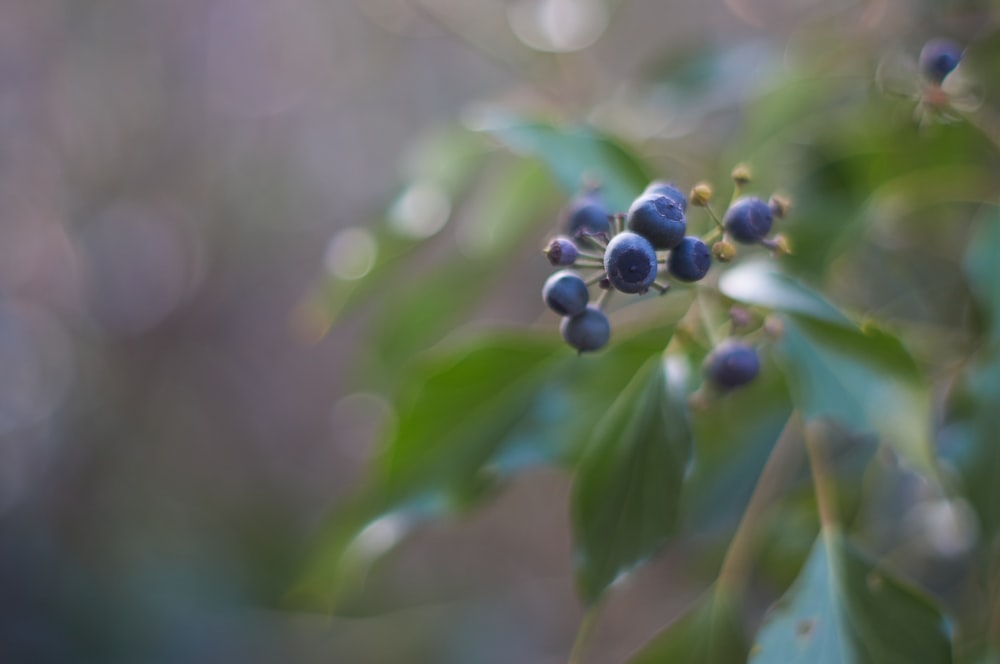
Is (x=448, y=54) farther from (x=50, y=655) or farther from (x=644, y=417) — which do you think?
(x=644, y=417)

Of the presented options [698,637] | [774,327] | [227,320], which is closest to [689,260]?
[774,327]

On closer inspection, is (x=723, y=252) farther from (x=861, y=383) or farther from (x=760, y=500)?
(x=760, y=500)

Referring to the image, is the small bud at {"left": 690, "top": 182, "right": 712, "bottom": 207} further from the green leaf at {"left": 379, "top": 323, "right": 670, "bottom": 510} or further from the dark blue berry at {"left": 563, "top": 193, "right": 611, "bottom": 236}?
the green leaf at {"left": 379, "top": 323, "right": 670, "bottom": 510}

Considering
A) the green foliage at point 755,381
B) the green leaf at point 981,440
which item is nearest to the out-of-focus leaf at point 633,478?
the green foliage at point 755,381

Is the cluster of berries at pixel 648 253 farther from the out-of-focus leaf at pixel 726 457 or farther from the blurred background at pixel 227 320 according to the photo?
the blurred background at pixel 227 320

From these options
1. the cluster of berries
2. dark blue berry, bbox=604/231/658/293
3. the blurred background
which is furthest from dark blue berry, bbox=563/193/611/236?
the blurred background

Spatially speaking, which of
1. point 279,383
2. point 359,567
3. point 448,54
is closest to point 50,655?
point 279,383

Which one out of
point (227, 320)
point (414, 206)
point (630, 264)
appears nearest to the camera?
point (630, 264)
